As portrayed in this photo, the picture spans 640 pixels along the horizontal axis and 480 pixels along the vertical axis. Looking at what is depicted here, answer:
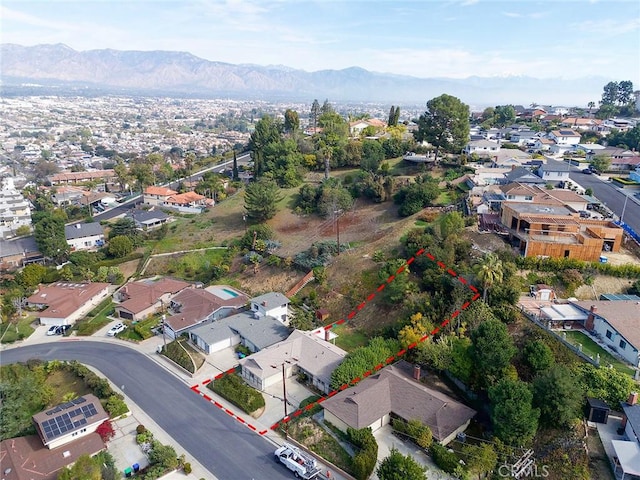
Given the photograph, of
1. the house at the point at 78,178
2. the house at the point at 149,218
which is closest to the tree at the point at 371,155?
the house at the point at 149,218

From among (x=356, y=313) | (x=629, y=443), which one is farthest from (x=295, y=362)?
(x=629, y=443)

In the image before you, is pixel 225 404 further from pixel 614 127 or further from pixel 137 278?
pixel 614 127

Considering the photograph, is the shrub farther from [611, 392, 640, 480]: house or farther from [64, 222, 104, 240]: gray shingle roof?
[64, 222, 104, 240]: gray shingle roof

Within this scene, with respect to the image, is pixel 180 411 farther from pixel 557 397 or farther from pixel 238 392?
pixel 557 397

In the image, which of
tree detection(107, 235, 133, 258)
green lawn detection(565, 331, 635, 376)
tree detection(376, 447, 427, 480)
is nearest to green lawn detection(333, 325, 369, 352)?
tree detection(376, 447, 427, 480)

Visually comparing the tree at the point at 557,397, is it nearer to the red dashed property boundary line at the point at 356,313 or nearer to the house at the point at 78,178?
the red dashed property boundary line at the point at 356,313
